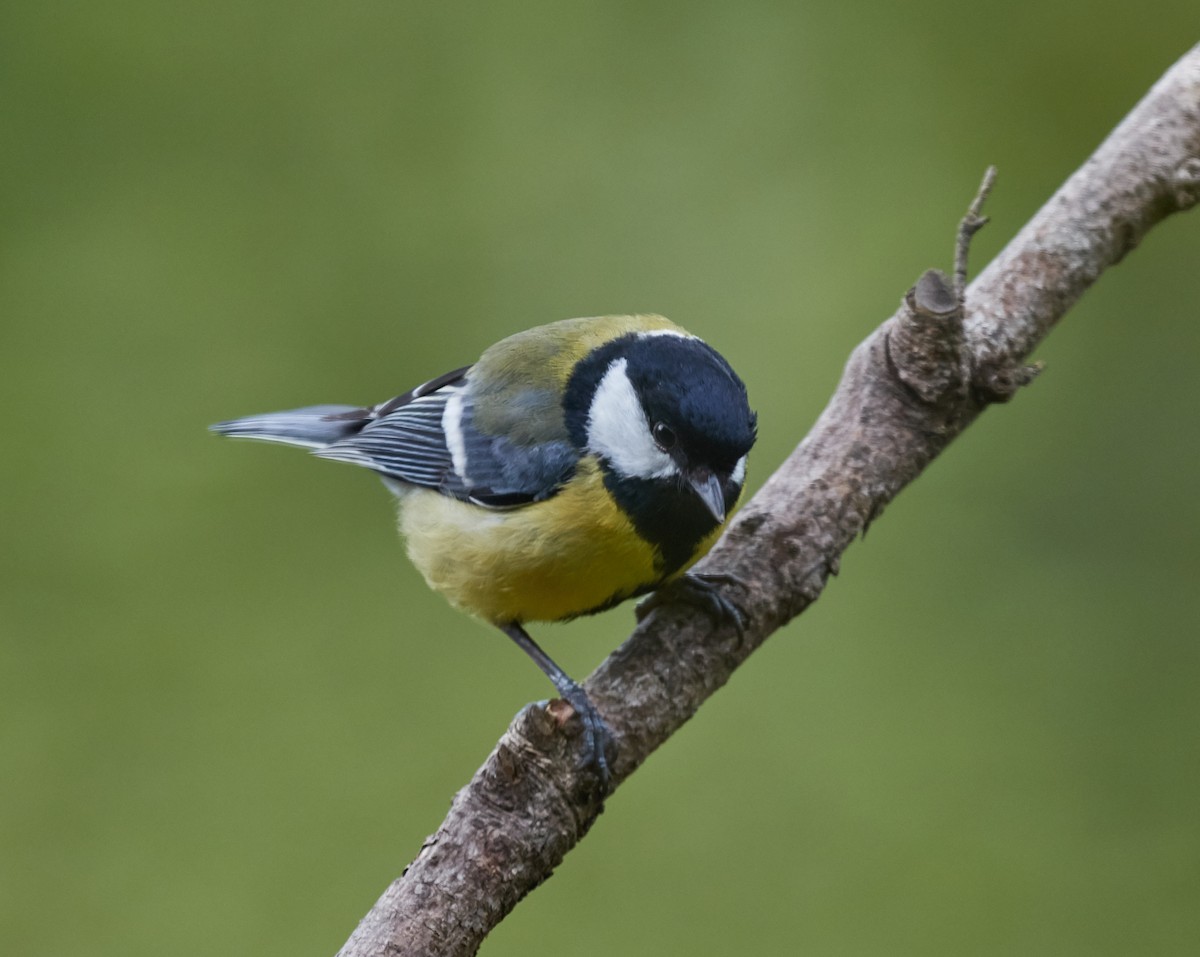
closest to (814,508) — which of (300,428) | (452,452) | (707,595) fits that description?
(707,595)

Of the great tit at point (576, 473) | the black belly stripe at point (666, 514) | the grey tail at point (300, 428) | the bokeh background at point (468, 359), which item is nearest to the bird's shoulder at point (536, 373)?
the great tit at point (576, 473)

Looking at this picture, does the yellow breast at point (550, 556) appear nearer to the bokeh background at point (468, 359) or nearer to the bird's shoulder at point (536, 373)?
the bird's shoulder at point (536, 373)

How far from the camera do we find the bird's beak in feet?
3.61

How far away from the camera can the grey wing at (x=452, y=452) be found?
3.97 ft

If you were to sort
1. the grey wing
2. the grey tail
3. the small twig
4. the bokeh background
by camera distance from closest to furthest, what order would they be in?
the small twig, the grey wing, the grey tail, the bokeh background

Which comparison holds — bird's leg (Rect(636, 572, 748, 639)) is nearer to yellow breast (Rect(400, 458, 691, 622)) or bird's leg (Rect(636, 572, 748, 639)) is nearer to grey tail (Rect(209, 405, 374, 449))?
yellow breast (Rect(400, 458, 691, 622))

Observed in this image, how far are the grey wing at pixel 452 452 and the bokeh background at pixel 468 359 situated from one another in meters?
0.53

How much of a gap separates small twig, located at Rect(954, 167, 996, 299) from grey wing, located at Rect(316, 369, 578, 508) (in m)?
0.40

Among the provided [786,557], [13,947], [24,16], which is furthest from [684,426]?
[24,16]

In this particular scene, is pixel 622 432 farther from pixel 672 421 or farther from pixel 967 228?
pixel 967 228

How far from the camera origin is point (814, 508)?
1.24 meters

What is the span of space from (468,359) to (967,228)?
42.4 inches

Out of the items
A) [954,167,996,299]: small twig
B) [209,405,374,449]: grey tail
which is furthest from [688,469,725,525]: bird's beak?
[209,405,374,449]: grey tail

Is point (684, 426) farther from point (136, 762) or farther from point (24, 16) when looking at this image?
point (24, 16)
